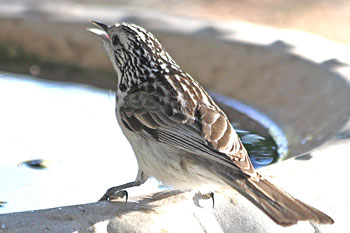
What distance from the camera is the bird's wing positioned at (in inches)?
167

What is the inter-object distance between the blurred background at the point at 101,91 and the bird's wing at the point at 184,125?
2.13 ft

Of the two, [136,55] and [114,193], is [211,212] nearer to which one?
[114,193]

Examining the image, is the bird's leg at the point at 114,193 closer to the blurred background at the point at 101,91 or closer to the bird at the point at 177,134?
the bird at the point at 177,134

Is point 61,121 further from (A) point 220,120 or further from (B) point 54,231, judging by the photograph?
(B) point 54,231

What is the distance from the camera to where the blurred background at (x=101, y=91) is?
5.37 metres

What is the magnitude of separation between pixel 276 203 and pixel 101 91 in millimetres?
3333

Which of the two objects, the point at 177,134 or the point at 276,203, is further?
the point at 177,134

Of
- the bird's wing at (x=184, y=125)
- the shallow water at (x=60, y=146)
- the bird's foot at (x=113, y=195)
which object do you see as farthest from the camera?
the shallow water at (x=60, y=146)

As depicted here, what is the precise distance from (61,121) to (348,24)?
6285 mm

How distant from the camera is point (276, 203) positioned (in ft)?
13.1

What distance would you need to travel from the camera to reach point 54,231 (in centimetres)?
373

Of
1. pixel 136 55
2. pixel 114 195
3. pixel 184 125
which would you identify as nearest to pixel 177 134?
pixel 184 125

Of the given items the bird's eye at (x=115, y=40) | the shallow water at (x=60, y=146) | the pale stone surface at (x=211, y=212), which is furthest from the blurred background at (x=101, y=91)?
the bird's eye at (x=115, y=40)

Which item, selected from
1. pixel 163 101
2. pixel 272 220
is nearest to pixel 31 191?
pixel 163 101
